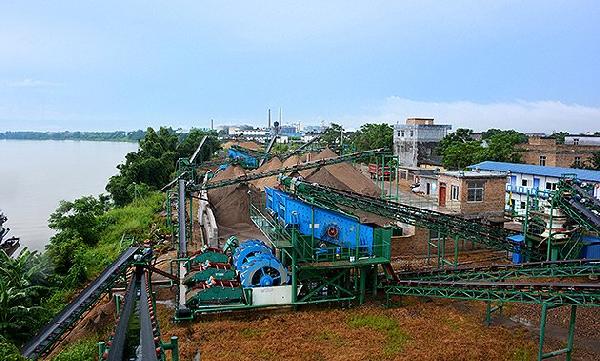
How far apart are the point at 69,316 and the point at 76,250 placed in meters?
12.0

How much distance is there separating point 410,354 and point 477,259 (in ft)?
34.5

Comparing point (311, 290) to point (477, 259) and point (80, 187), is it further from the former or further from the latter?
point (80, 187)

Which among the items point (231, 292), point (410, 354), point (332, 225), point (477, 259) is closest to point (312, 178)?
point (477, 259)

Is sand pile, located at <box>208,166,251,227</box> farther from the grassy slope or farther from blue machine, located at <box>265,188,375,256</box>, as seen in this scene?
blue machine, located at <box>265,188,375,256</box>

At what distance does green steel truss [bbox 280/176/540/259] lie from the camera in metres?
16.4

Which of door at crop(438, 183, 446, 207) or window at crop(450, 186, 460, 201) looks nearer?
window at crop(450, 186, 460, 201)

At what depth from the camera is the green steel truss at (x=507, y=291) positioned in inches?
397

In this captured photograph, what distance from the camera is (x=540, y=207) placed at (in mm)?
21859

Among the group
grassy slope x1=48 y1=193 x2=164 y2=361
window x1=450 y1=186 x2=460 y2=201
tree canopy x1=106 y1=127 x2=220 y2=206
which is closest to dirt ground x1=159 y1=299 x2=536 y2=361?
grassy slope x1=48 y1=193 x2=164 y2=361

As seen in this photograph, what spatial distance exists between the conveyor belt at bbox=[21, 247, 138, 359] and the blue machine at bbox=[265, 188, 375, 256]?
18.5 feet

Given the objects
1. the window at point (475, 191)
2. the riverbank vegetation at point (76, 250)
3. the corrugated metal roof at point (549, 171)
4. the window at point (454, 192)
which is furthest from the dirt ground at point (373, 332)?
the corrugated metal roof at point (549, 171)

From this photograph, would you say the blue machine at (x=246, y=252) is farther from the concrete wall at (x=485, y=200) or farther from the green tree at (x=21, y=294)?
the concrete wall at (x=485, y=200)

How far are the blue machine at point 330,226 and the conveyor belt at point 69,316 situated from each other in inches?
223

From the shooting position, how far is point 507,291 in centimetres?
1147
